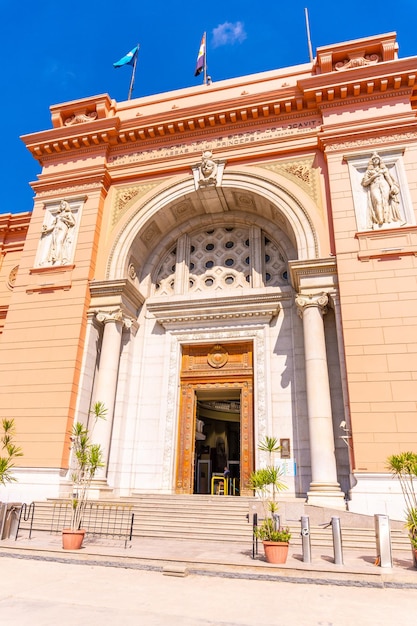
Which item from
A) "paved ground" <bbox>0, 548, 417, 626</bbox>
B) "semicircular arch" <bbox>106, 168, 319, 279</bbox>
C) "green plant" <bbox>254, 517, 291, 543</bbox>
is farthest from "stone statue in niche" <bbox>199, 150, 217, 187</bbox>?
"paved ground" <bbox>0, 548, 417, 626</bbox>

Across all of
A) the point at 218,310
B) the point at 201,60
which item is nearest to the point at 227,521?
the point at 218,310

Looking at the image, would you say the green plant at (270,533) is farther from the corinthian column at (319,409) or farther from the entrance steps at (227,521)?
the corinthian column at (319,409)

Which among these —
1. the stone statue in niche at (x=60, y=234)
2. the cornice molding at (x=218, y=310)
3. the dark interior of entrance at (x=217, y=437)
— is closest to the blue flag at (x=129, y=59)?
the stone statue in niche at (x=60, y=234)

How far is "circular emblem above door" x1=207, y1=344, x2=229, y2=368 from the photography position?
14.3m

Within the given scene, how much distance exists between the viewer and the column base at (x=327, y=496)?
9.71 m

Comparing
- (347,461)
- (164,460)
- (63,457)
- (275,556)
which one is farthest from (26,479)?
(347,461)

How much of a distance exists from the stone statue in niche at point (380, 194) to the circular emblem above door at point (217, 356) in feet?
20.0

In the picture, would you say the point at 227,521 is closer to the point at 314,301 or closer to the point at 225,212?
the point at 314,301

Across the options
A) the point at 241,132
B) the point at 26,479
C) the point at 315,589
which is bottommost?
the point at 315,589

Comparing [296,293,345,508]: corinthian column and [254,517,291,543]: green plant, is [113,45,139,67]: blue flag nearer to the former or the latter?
[296,293,345,508]: corinthian column

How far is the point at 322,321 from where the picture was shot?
38.9 ft

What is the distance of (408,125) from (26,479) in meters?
15.1

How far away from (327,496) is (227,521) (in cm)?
241

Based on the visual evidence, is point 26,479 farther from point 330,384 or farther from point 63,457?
point 330,384
